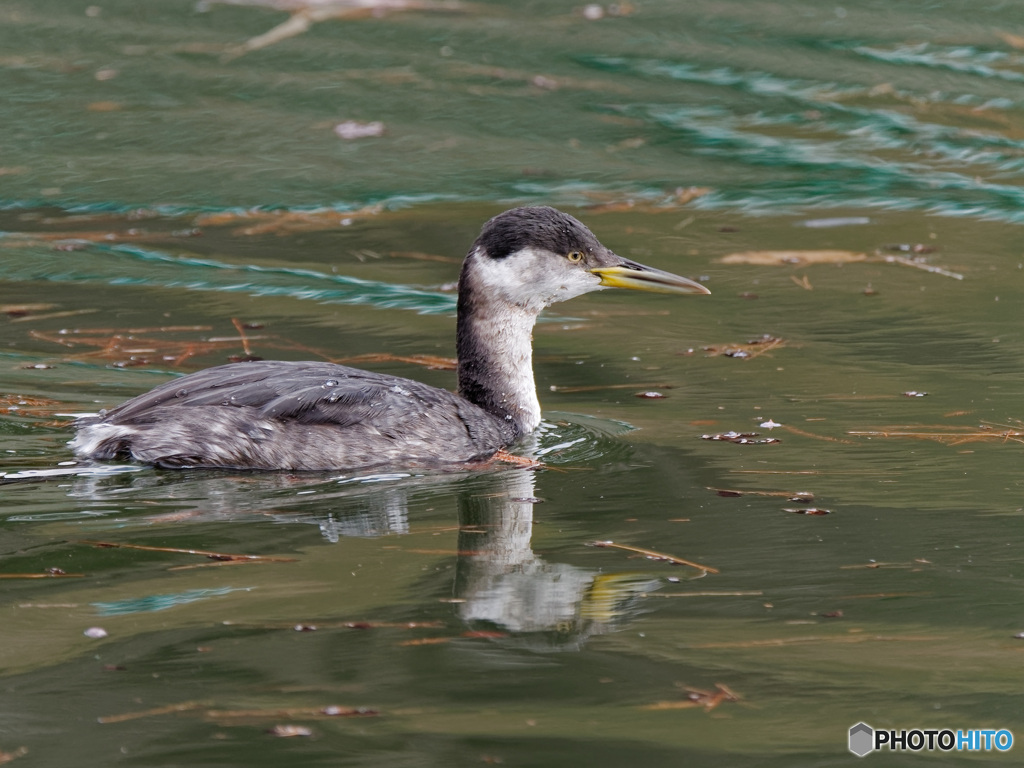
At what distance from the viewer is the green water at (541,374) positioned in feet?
13.3

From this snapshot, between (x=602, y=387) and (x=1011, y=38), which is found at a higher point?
(x=1011, y=38)

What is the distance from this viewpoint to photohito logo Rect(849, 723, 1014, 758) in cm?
381

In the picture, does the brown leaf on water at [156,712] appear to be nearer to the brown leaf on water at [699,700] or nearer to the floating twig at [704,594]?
the brown leaf on water at [699,700]

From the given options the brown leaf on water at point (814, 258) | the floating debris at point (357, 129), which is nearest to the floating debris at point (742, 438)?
the brown leaf on water at point (814, 258)

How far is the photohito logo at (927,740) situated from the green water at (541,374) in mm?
51

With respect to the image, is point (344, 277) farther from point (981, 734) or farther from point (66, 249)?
point (981, 734)

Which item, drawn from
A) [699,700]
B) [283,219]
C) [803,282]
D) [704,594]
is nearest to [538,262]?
[704,594]

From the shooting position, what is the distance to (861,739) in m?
3.84

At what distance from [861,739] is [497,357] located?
131 inches

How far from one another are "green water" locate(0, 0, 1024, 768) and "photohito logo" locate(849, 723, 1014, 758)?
0.05 m

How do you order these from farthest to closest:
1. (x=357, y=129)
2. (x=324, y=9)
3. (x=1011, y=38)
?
(x=324, y=9)
(x=1011, y=38)
(x=357, y=129)

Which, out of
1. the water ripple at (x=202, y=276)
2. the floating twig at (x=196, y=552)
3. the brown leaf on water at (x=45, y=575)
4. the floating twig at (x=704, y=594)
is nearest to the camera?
the floating twig at (x=704, y=594)

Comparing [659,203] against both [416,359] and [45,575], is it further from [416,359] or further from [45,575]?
[45,575]

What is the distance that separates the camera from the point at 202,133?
12266mm
